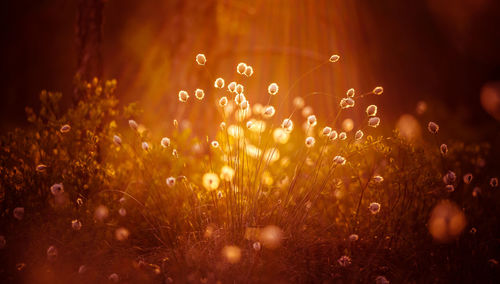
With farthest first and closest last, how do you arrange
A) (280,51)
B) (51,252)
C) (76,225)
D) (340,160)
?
(280,51)
(340,160)
(76,225)
(51,252)

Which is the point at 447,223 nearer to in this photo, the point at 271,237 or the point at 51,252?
the point at 271,237

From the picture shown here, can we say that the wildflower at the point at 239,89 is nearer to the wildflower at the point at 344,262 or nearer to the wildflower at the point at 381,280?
the wildflower at the point at 344,262

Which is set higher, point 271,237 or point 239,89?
point 239,89

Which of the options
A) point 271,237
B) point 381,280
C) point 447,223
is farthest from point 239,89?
point 447,223

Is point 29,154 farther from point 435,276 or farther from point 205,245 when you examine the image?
point 435,276

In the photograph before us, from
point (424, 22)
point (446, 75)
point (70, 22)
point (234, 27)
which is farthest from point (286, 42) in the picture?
point (70, 22)

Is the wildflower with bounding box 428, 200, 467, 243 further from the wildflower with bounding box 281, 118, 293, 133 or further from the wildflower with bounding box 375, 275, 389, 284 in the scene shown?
the wildflower with bounding box 281, 118, 293, 133

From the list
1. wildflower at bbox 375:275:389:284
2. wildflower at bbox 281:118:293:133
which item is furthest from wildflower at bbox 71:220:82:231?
wildflower at bbox 375:275:389:284
